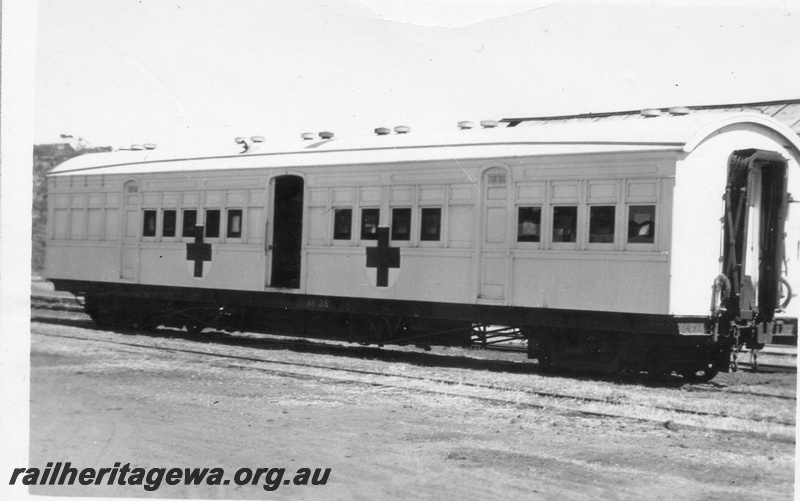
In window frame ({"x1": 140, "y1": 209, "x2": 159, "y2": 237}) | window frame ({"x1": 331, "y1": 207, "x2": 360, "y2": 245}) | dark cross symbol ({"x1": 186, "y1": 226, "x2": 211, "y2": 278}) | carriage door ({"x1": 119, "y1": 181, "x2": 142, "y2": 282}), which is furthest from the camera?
carriage door ({"x1": 119, "y1": 181, "x2": 142, "y2": 282})

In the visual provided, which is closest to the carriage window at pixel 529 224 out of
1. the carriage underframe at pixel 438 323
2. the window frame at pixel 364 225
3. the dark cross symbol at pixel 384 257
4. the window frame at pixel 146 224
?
the carriage underframe at pixel 438 323

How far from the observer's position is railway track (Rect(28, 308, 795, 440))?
29.9 ft

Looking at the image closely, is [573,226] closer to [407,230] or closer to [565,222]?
[565,222]

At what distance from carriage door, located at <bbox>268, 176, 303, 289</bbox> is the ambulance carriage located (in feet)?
0.14

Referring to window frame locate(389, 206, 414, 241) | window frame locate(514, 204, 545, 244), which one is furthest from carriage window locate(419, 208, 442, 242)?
window frame locate(514, 204, 545, 244)

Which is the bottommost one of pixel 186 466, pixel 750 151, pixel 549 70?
pixel 186 466

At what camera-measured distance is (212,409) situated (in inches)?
353

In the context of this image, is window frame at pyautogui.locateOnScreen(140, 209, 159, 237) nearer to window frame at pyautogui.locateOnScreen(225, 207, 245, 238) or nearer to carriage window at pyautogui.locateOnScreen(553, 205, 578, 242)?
window frame at pyautogui.locateOnScreen(225, 207, 245, 238)

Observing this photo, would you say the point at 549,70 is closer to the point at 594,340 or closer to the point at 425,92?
the point at 425,92

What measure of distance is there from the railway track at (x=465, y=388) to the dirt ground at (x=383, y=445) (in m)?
0.26

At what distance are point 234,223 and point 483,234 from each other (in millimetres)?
4521

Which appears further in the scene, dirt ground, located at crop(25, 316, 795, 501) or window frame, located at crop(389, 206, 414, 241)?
window frame, located at crop(389, 206, 414, 241)

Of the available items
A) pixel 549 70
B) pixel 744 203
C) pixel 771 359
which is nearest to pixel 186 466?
pixel 549 70

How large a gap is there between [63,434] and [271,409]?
6.66ft
